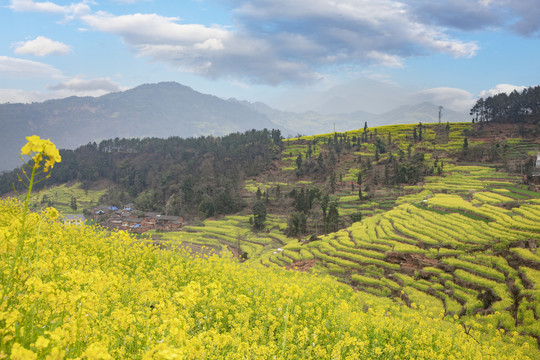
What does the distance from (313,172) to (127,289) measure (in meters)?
70.8

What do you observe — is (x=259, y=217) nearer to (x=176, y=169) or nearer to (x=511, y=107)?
(x=176, y=169)

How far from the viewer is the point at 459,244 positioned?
26875 mm

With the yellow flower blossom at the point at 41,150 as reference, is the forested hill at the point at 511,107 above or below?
above

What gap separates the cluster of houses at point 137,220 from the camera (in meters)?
62.0

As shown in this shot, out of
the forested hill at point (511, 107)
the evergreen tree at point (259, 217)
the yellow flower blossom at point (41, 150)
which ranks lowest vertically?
the evergreen tree at point (259, 217)

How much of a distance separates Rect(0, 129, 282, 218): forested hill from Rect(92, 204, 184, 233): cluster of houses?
428 cm

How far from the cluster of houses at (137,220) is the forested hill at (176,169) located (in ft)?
14.0

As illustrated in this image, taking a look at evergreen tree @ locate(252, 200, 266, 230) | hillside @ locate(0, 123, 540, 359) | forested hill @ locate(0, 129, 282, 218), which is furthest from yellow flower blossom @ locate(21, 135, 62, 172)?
forested hill @ locate(0, 129, 282, 218)

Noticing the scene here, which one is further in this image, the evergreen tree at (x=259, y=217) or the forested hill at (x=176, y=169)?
the forested hill at (x=176, y=169)

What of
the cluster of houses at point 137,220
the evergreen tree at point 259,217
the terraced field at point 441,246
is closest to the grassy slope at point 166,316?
the terraced field at point 441,246

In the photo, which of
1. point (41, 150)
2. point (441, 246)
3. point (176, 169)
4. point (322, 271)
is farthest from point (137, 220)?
point (41, 150)

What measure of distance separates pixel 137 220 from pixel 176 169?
30991 mm

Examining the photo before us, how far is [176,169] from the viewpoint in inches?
3738

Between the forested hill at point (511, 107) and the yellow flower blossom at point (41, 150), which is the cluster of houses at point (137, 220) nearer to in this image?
the yellow flower blossom at point (41, 150)
